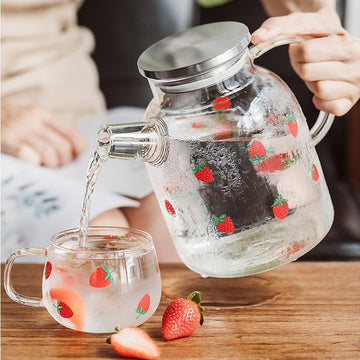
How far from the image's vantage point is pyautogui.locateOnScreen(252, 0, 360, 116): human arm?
0.90 metres

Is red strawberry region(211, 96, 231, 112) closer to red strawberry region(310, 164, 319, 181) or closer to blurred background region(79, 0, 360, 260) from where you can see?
red strawberry region(310, 164, 319, 181)

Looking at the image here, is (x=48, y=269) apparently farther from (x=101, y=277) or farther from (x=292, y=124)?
(x=292, y=124)

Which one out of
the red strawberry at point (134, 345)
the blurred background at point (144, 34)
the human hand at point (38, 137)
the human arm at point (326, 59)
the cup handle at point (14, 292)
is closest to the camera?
the red strawberry at point (134, 345)

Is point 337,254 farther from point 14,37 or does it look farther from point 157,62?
point 157,62

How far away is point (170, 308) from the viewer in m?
0.73

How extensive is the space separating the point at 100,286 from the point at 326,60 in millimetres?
415

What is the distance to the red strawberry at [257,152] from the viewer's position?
0.76 metres

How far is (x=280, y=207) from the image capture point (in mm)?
776

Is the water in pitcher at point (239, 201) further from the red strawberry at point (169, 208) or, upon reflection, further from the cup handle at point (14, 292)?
the cup handle at point (14, 292)

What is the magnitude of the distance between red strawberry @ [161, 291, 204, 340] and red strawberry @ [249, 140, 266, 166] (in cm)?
16

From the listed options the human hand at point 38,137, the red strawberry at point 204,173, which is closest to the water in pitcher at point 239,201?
the red strawberry at point 204,173

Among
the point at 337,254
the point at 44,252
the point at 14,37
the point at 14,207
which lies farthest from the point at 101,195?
the point at 337,254

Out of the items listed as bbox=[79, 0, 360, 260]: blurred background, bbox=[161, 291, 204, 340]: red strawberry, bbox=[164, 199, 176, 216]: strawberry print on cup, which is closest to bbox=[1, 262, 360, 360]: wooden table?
bbox=[161, 291, 204, 340]: red strawberry

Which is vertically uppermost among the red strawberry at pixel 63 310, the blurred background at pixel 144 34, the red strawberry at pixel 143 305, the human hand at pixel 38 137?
the red strawberry at pixel 63 310
